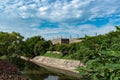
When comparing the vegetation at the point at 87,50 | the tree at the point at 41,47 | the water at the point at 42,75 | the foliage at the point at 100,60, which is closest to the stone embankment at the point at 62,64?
the vegetation at the point at 87,50

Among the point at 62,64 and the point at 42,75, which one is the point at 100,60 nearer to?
the point at 42,75

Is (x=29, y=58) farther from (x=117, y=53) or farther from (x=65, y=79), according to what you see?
(x=117, y=53)

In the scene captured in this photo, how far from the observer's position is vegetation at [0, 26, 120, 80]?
295 centimetres

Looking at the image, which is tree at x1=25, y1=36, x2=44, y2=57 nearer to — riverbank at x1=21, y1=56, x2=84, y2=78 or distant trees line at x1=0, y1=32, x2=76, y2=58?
distant trees line at x1=0, y1=32, x2=76, y2=58

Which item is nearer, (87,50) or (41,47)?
(87,50)

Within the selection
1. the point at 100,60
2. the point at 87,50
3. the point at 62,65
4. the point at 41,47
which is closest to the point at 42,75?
the point at 62,65

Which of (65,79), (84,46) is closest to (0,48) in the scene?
(65,79)

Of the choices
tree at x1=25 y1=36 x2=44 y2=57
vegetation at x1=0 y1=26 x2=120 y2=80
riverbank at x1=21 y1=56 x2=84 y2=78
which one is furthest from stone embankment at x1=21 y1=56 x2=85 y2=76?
tree at x1=25 y1=36 x2=44 y2=57

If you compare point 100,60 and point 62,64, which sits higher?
point 100,60

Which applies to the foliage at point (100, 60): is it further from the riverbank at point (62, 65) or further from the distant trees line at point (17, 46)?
the distant trees line at point (17, 46)

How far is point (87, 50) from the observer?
156 inches

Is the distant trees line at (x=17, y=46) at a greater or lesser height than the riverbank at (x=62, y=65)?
greater

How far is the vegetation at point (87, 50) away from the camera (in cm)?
295

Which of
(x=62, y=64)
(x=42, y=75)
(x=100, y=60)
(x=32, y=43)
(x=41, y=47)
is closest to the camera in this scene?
(x=100, y=60)
